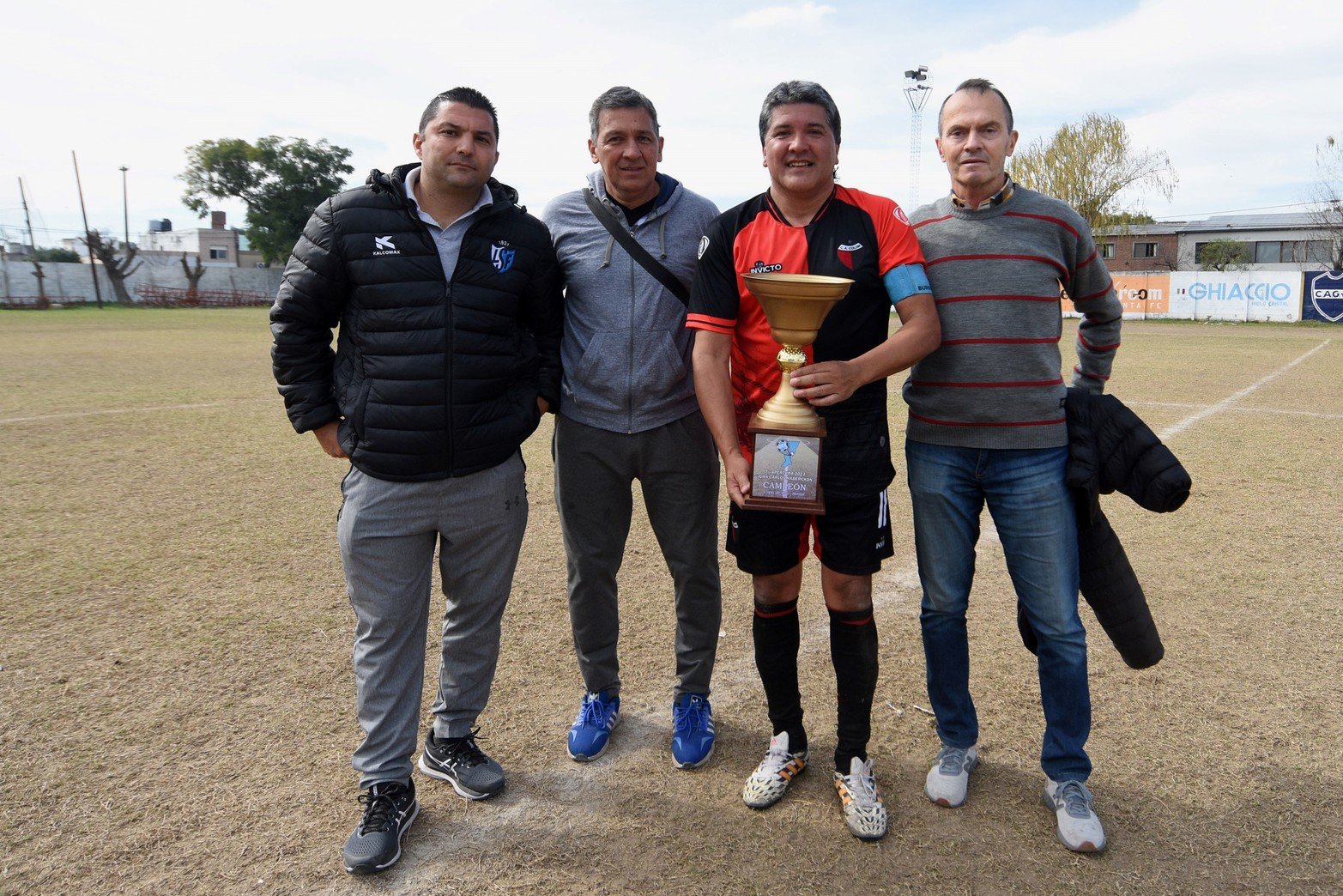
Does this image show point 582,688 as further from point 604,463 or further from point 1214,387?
point 1214,387

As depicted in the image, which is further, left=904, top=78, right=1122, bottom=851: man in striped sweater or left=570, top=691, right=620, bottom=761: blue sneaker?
left=570, top=691, right=620, bottom=761: blue sneaker

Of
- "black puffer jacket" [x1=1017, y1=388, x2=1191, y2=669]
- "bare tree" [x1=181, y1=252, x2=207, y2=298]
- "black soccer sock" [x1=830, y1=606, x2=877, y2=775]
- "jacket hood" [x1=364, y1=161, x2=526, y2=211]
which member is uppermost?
"bare tree" [x1=181, y1=252, x2=207, y2=298]

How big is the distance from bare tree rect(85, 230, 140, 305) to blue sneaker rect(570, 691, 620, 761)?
179ft

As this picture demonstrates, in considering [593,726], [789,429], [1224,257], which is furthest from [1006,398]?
[1224,257]

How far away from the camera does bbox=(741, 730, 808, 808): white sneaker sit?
9.34 feet

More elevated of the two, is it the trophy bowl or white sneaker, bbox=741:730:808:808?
the trophy bowl

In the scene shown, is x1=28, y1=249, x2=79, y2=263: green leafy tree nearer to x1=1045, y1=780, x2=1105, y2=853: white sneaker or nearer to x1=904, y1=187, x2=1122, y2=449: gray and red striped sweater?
x1=904, y1=187, x2=1122, y2=449: gray and red striped sweater

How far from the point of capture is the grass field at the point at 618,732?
253 cm

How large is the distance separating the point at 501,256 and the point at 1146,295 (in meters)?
39.8

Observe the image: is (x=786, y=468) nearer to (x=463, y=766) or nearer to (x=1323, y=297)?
(x=463, y=766)

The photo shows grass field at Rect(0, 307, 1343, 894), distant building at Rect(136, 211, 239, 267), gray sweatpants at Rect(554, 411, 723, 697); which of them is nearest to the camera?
grass field at Rect(0, 307, 1343, 894)

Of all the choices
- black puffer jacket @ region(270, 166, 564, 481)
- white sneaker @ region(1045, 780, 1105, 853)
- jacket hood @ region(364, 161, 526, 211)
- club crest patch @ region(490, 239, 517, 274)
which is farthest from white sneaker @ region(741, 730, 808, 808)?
jacket hood @ region(364, 161, 526, 211)

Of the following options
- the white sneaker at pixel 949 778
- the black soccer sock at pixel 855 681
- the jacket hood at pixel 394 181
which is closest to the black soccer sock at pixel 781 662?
the black soccer sock at pixel 855 681

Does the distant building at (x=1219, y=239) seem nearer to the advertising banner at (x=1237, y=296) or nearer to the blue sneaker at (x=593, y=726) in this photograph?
the advertising banner at (x=1237, y=296)
